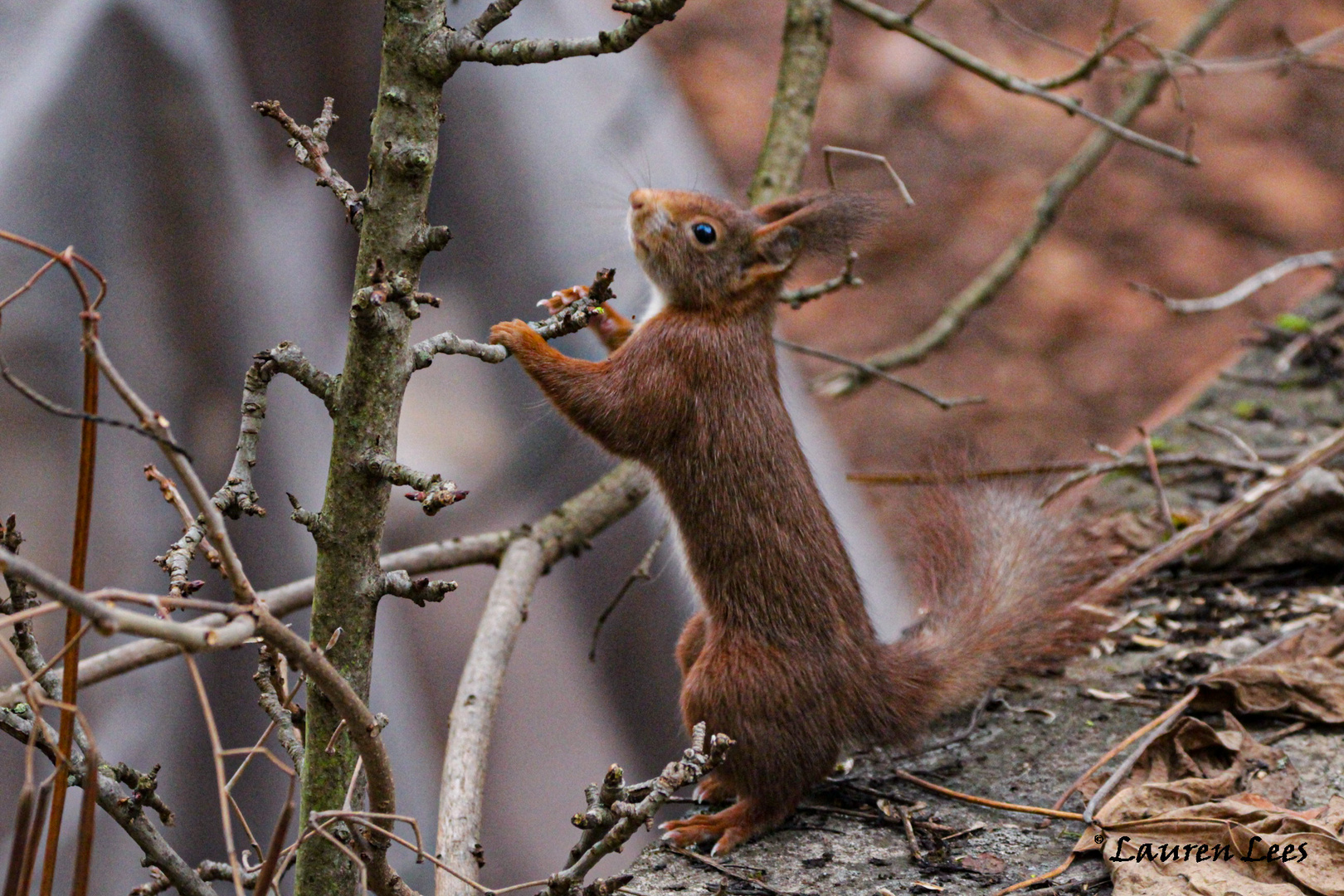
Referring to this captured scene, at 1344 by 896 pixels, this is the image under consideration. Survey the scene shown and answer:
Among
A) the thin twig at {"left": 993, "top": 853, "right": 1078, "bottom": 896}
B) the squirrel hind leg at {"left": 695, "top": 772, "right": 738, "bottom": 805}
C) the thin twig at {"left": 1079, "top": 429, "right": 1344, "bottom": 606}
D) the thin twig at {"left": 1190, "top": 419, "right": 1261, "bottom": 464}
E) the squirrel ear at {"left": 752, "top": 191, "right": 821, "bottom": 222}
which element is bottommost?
the thin twig at {"left": 993, "top": 853, "right": 1078, "bottom": 896}

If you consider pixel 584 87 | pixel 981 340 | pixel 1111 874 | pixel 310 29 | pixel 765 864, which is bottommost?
pixel 1111 874

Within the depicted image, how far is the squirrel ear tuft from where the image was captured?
215 centimetres

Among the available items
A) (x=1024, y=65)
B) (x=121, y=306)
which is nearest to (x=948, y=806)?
(x=121, y=306)

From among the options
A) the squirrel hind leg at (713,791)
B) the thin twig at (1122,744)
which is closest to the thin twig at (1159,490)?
the thin twig at (1122,744)

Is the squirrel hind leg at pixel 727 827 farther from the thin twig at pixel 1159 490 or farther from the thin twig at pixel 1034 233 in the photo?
the thin twig at pixel 1034 233

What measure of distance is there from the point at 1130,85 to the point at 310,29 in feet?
8.96

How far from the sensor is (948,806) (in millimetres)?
1807

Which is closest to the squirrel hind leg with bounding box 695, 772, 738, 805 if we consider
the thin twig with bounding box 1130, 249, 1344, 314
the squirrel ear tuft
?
the squirrel ear tuft

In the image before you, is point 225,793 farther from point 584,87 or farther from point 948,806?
point 584,87

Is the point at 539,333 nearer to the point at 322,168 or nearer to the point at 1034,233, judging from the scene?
the point at 322,168

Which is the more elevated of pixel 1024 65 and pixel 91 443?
pixel 1024 65

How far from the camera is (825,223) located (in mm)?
2168

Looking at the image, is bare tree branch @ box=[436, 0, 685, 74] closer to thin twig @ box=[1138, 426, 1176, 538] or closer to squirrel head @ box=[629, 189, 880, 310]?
squirrel head @ box=[629, 189, 880, 310]

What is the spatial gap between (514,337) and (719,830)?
0.88 metres
